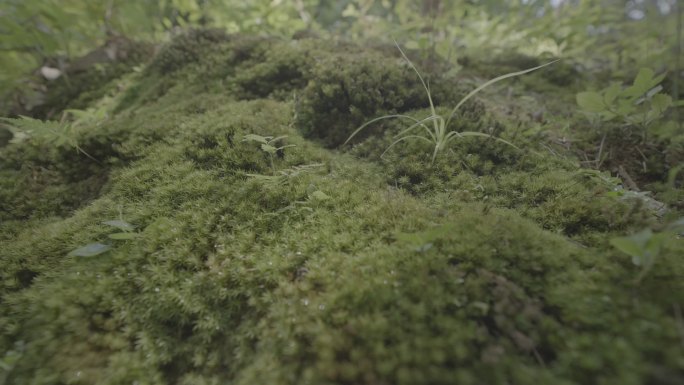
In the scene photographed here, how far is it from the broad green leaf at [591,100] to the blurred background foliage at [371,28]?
5.67ft

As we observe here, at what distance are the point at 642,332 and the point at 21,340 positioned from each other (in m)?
3.06

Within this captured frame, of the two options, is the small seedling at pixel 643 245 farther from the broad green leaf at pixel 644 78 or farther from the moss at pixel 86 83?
the moss at pixel 86 83

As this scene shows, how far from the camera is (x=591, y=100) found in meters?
3.11

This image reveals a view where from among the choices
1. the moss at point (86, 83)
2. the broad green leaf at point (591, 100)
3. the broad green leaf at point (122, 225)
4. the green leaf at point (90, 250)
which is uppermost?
the moss at point (86, 83)

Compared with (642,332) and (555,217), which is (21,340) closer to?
(642,332)

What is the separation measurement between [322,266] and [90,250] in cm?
151

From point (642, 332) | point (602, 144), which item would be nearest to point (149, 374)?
point (642, 332)

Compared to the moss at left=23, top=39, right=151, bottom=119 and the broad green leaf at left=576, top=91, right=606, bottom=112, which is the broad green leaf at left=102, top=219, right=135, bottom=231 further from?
the broad green leaf at left=576, top=91, right=606, bottom=112

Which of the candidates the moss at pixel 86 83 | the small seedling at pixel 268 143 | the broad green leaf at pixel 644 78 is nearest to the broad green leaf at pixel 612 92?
the broad green leaf at pixel 644 78

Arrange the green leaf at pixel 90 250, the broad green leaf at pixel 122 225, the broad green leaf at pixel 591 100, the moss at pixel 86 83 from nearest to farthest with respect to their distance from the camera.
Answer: the green leaf at pixel 90 250 → the broad green leaf at pixel 122 225 → the broad green leaf at pixel 591 100 → the moss at pixel 86 83

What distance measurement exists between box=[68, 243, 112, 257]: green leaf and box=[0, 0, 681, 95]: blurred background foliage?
11.8ft

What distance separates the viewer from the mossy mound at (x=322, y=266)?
1.42 m

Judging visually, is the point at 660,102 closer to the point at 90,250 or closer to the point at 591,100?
the point at 591,100

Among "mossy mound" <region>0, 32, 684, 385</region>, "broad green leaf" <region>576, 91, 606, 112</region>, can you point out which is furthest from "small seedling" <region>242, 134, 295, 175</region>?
"broad green leaf" <region>576, 91, 606, 112</region>
